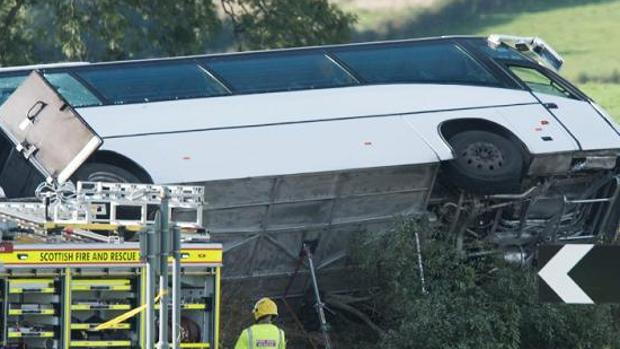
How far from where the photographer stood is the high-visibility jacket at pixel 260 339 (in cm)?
1602

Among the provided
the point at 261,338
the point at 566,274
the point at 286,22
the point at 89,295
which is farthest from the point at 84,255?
the point at 286,22

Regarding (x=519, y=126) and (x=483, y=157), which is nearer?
(x=483, y=157)

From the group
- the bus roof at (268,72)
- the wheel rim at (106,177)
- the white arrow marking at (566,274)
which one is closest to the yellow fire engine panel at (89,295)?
the wheel rim at (106,177)

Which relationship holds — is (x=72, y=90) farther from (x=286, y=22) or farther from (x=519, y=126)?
(x=286, y=22)

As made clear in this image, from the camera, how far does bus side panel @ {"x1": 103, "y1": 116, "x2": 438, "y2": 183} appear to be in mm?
20531

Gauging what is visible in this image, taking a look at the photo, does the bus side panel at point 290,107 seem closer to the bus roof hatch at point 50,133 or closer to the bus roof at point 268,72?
the bus roof at point 268,72

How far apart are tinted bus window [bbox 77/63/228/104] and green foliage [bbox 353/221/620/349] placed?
260 centimetres

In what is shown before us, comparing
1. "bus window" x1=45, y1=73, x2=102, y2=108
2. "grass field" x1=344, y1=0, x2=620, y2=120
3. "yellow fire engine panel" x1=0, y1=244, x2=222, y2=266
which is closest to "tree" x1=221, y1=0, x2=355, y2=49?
"grass field" x1=344, y1=0, x2=620, y2=120

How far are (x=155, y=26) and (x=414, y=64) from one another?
12696mm

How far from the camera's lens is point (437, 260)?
21641 millimetres

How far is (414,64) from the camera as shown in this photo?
22.4 m

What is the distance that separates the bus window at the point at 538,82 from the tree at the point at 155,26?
11.5m

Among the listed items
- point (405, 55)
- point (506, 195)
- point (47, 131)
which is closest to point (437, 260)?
point (506, 195)

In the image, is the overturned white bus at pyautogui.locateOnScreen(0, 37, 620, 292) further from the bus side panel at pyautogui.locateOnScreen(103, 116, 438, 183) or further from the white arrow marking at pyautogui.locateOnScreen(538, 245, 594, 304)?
the white arrow marking at pyautogui.locateOnScreen(538, 245, 594, 304)
